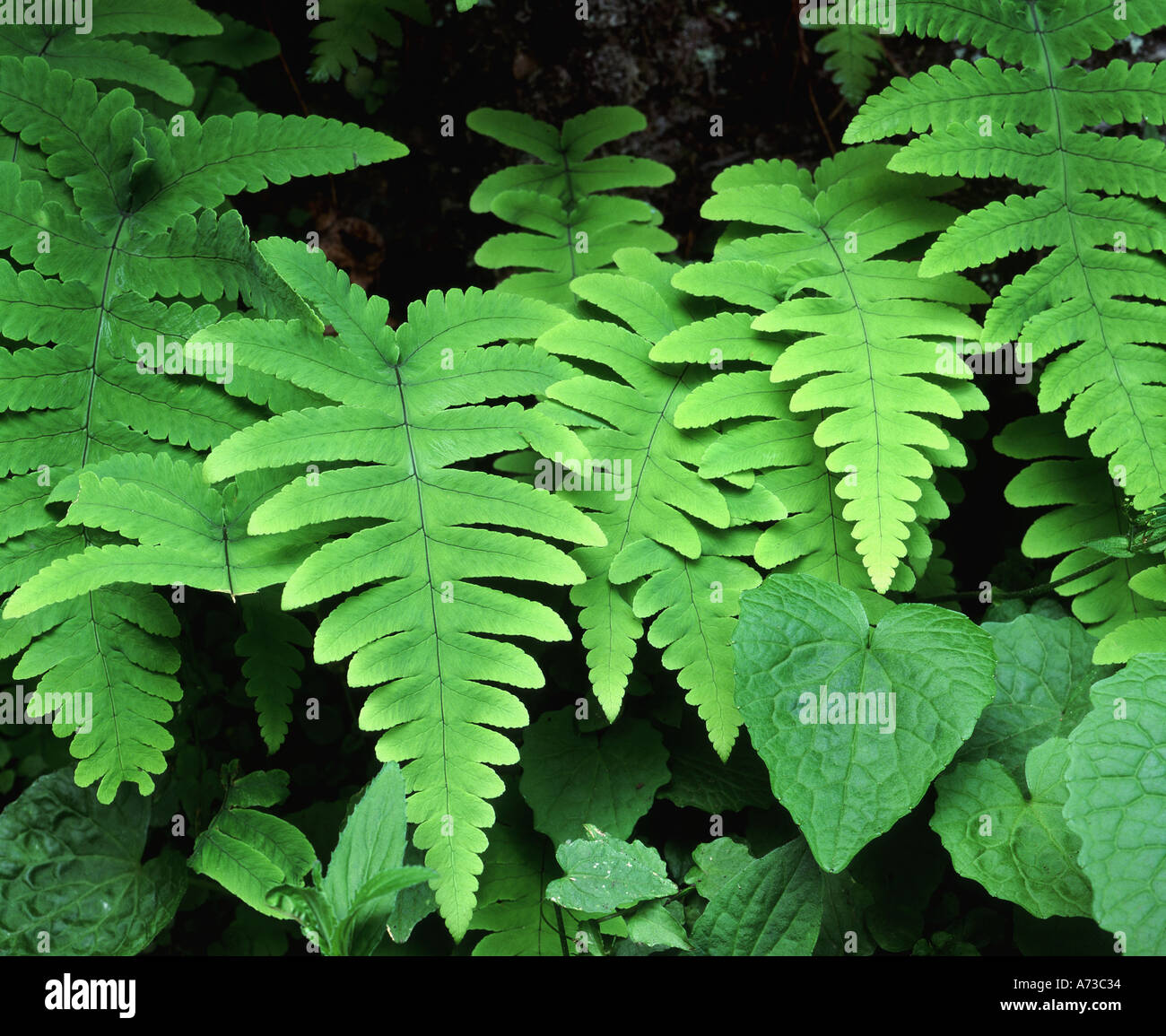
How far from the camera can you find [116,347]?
2164mm

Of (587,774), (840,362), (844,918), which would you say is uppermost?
(840,362)

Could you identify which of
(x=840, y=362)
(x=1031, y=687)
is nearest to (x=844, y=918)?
(x=1031, y=687)

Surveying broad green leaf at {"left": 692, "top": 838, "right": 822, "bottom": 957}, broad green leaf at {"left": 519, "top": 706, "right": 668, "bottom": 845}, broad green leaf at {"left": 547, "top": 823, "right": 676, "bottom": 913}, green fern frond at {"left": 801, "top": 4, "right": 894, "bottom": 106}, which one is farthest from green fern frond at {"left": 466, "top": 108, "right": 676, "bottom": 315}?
broad green leaf at {"left": 692, "top": 838, "right": 822, "bottom": 957}

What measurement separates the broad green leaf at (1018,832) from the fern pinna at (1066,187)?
71 cm

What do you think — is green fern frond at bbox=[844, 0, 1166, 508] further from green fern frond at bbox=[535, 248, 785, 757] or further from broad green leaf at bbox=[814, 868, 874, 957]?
broad green leaf at bbox=[814, 868, 874, 957]

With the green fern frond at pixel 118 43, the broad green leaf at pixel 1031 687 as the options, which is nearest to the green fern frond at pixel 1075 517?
the broad green leaf at pixel 1031 687

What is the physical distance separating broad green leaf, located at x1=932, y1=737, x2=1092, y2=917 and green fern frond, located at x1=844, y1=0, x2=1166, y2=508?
72cm

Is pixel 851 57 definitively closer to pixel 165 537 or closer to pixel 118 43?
pixel 118 43

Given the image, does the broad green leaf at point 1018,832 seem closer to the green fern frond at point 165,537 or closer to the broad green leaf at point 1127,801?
the broad green leaf at point 1127,801

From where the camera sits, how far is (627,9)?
311cm

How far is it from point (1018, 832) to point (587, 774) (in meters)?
1.06
